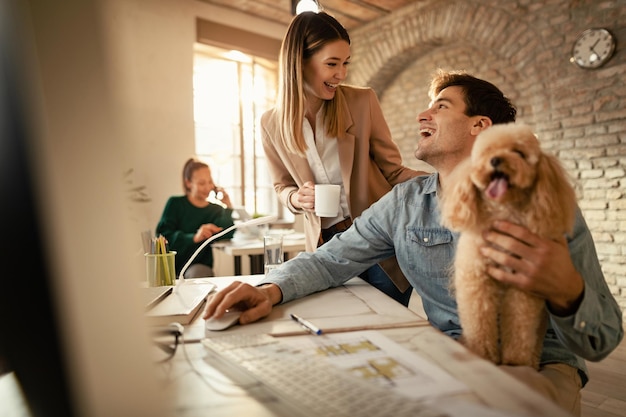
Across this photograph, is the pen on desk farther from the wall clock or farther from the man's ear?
the wall clock

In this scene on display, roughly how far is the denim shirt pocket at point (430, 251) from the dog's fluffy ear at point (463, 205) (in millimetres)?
376

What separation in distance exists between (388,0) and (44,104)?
5.57 metres

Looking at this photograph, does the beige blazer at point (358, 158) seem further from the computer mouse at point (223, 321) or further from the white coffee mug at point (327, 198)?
the computer mouse at point (223, 321)

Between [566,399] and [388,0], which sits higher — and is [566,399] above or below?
below

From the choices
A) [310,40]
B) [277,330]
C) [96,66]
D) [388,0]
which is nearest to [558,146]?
[388,0]

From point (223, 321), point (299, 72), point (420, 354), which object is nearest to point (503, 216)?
point (420, 354)

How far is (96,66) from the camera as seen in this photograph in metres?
0.30

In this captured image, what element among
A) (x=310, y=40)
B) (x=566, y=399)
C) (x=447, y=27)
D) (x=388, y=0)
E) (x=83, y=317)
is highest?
(x=388, y=0)

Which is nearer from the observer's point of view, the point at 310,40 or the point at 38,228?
the point at 38,228

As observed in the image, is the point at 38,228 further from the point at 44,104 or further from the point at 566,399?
the point at 566,399

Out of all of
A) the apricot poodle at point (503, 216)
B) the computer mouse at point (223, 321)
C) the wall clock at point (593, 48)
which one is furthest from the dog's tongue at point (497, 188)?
the wall clock at point (593, 48)

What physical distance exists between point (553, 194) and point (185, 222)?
2.93m

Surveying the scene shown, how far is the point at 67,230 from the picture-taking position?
1.01ft

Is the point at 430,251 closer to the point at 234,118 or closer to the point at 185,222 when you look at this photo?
the point at 185,222
